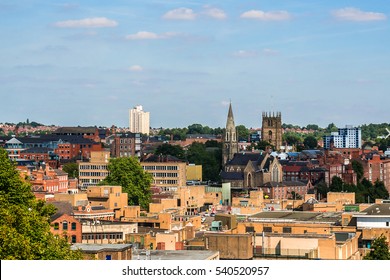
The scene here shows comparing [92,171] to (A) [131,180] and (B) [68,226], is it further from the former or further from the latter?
(B) [68,226]

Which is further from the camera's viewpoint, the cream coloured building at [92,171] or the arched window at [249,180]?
the arched window at [249,180]

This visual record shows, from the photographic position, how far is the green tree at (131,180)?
78.1 metres

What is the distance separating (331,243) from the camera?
35.6 meters

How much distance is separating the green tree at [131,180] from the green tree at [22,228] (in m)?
46.2

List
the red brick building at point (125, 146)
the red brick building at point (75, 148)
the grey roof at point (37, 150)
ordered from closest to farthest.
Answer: the grey roof at point (37, 150) < the red brick building at point (125, 146) < the red brick building at point (75, 148)

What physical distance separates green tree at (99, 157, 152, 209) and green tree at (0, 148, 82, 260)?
46.2m

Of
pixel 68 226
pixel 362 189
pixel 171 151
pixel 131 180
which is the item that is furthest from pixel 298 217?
pixel 171 151

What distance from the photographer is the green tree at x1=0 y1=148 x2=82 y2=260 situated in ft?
64.6

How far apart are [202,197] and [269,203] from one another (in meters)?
14.4

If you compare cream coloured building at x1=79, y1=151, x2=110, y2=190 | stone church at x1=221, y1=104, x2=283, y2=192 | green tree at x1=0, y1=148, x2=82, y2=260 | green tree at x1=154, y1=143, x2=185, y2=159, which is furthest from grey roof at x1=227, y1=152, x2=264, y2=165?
green tree at x1=0, y1=148, x2=82, y2=260

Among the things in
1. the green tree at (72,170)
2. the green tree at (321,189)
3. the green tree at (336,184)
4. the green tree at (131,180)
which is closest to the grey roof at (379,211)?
the green tree at (131,180)

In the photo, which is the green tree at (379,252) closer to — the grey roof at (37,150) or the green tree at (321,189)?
the green tree at (321,189)
